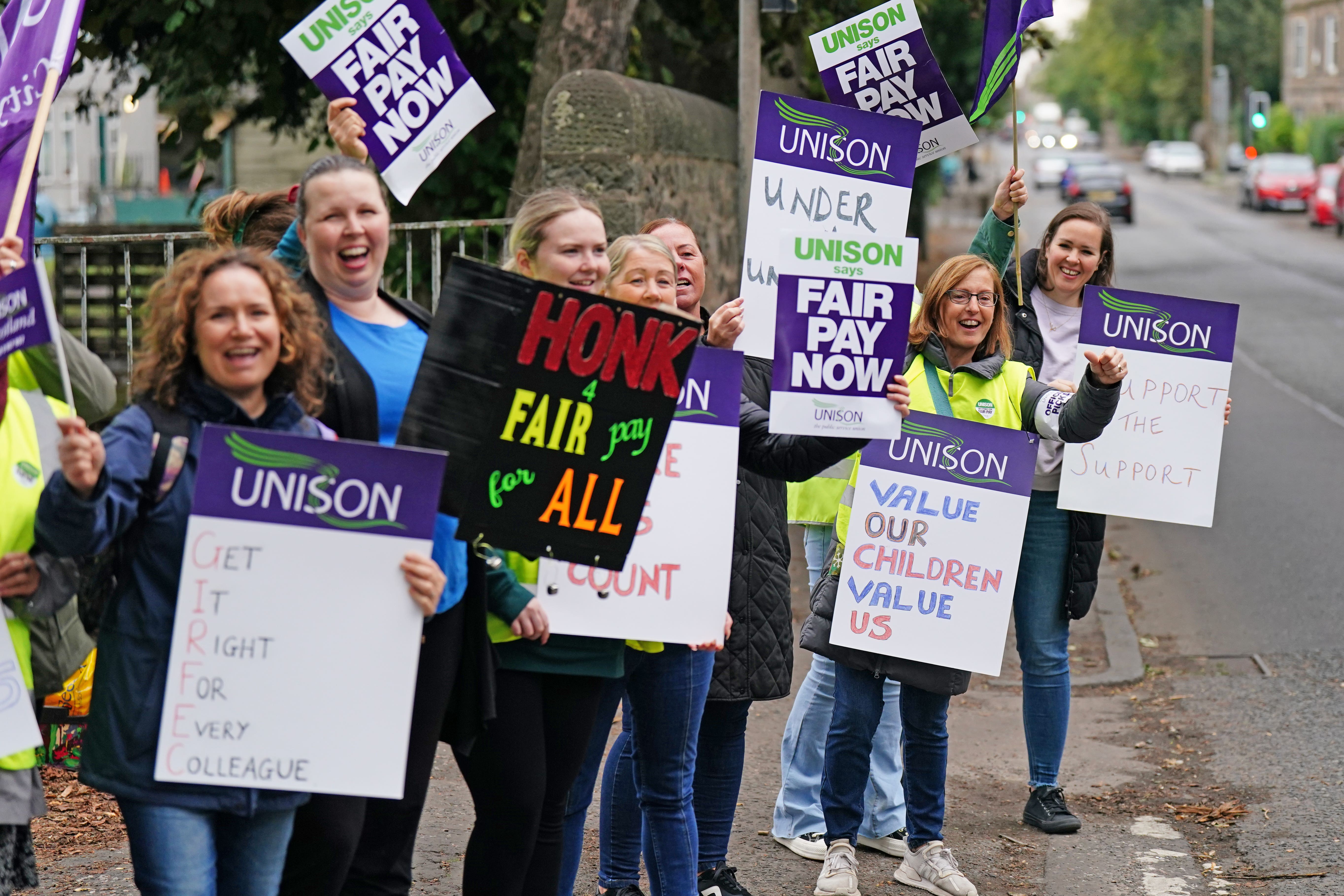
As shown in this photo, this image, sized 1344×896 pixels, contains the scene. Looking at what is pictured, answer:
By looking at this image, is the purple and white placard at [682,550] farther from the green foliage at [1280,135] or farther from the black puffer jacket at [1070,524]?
the green foliage at [1280,135]

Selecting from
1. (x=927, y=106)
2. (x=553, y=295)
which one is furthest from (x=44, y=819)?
(x=927, y=106)

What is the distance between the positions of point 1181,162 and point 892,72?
63452 mm

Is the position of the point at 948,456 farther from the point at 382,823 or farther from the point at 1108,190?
the point at 1108,190

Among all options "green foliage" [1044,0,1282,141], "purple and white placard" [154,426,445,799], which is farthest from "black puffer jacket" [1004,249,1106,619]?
"green foliage" [1044,0,1282,141]

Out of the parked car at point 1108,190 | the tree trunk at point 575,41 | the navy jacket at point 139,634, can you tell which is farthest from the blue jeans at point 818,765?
the parked car at point 1108,190

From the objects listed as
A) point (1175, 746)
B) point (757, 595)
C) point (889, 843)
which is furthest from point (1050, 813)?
point (757, 595)

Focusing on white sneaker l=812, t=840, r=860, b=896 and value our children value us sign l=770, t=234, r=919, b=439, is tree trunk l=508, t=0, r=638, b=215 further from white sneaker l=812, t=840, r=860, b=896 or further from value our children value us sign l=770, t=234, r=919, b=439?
value our children value us sign l=770, t=234, r=919, b=439

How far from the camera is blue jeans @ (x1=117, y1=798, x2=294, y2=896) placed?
2865 millimetres

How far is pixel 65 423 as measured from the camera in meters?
2.76

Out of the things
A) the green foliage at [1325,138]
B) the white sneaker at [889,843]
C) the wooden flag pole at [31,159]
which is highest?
the green foliage at [1325,138]

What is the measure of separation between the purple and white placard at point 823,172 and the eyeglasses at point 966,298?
25cm

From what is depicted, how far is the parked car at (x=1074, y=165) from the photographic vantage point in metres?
44.2

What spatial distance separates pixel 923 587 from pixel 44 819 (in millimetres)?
2885

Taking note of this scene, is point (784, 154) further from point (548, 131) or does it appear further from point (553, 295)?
point (548, 131)
